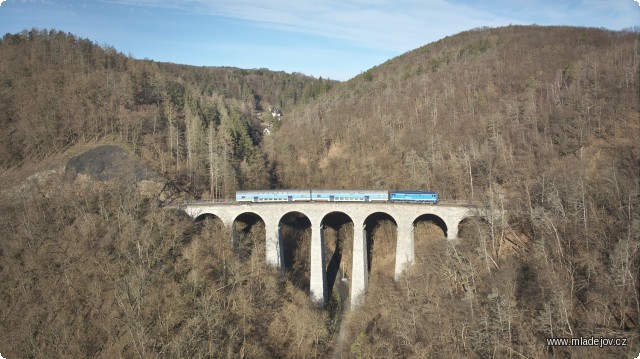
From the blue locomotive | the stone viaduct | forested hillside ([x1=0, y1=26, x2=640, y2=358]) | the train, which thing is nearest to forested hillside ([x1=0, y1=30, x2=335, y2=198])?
forested hillside ([x1=0, y1=26, x2=640, y2=358])

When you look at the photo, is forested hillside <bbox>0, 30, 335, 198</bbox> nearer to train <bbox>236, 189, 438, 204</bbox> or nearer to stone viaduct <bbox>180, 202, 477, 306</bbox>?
stone viaduct <bbox>180, 202, 477, 306</bbox>

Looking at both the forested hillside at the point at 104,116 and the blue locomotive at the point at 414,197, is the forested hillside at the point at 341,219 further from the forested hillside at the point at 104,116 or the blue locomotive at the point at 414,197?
the blue locomotive at the point at 414,197

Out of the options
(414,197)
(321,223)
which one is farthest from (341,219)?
(414,197)

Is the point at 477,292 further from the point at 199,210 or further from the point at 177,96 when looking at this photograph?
the point at 177,96

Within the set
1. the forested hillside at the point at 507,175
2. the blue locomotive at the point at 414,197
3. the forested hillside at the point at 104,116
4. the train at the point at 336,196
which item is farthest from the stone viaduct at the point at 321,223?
the forested hillside at the point at 104,116

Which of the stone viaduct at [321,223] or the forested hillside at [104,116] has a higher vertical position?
the forested hillside at [104,116]

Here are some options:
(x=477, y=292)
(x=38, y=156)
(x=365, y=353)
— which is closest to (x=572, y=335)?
(x=477, y=292)

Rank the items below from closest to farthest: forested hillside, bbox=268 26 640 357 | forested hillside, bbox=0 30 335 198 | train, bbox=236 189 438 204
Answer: forested hillside, bbox=268 26 640 357
train, bbox=236 189 438 204
forested hillside, bbox=0 30 335 198
